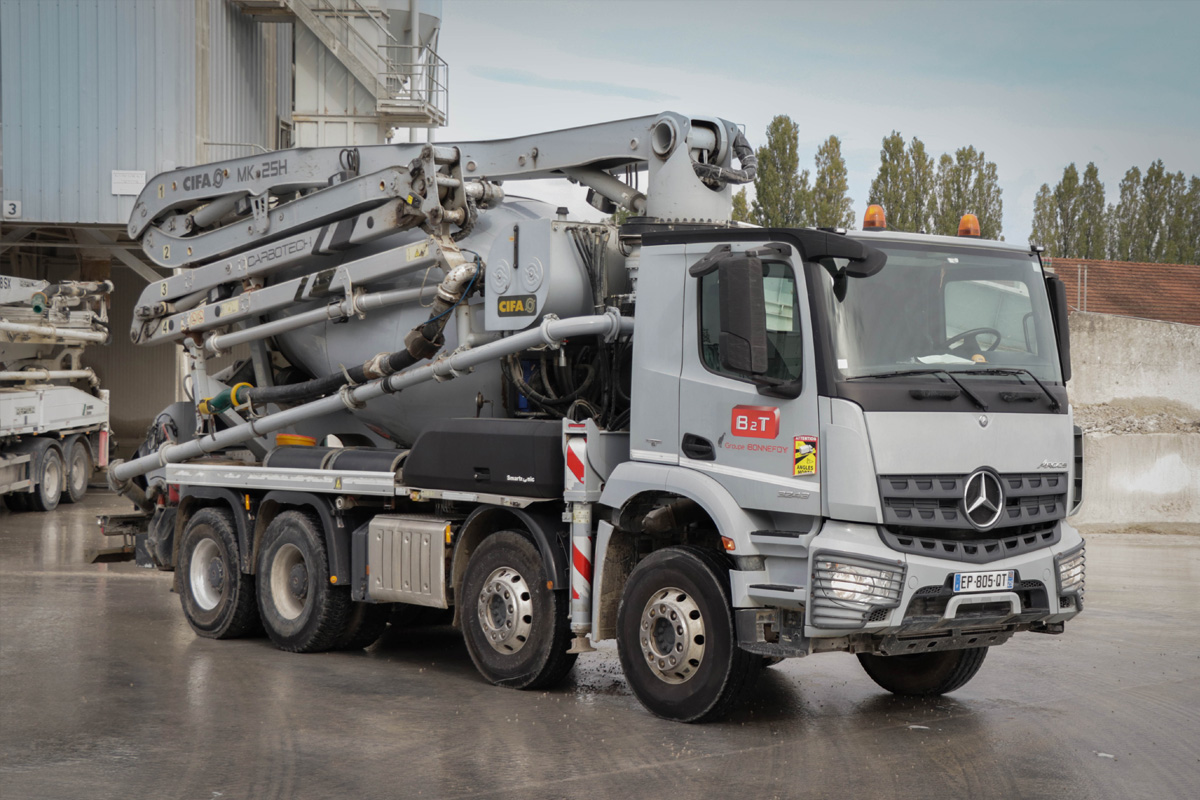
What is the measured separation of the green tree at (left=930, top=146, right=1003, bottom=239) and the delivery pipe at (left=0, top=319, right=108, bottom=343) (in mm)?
31056

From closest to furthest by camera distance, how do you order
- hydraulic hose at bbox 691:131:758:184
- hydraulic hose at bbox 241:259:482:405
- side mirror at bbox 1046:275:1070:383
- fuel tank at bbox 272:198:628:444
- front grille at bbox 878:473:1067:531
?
front grille at bbox 878:473:1067:531 < side mirror at bbox 1046:275:1070:383 < fuel tank at bbox 272:198:628:444 < hydraulic hose at bbox 691:131:758:184 < hydraulic hose at bbox 241:259:482:405

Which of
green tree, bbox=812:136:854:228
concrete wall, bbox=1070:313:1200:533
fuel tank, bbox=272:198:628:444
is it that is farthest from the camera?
green tree, bbox=812:136:854:228

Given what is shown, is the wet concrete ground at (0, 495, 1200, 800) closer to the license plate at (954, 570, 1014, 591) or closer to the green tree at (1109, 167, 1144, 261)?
the license plate at (954, 570, 1014, 591)

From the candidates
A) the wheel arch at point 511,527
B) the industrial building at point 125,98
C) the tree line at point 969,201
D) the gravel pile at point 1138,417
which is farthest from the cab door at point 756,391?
the tree line at point 969,201

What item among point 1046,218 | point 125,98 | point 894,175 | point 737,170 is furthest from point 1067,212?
point 737,170

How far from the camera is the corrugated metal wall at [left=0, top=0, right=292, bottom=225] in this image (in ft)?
78.3

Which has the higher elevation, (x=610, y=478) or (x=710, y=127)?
(x=710, y=127)

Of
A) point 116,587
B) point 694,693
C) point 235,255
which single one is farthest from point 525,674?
point 116,587

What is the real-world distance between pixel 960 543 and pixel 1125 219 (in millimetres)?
49398

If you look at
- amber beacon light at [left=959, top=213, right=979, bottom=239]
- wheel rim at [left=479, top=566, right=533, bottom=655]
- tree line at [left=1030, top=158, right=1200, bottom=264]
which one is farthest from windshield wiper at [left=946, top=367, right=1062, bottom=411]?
tree line at [left=1030, top=158, right=1200, bottom=264]

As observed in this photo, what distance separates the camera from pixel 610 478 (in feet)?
27.2

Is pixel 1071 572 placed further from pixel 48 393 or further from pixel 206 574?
pixel 48 393

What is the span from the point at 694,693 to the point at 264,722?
2.53 metres

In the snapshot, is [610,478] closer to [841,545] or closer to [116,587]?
[841,545]
